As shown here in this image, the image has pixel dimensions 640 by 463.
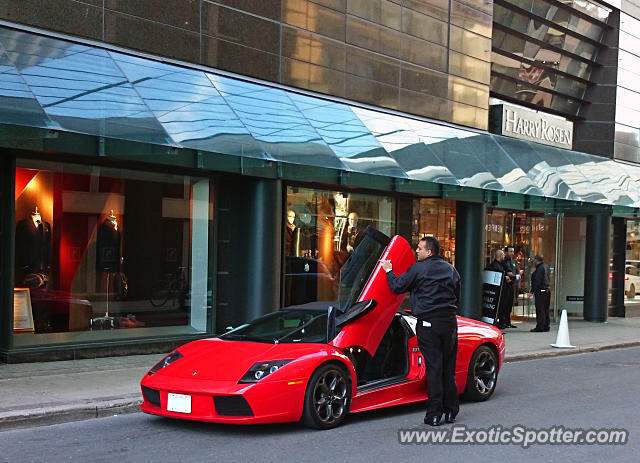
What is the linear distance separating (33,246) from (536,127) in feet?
47.0

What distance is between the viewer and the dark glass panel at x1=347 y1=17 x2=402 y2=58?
15680 mm

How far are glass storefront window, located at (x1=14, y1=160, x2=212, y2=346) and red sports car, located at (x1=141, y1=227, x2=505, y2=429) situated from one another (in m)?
4.11

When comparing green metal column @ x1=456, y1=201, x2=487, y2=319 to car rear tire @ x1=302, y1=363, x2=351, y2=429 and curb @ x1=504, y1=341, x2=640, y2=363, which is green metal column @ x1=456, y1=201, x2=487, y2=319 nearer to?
curb @ x1=504, y1=341, x2=640, y2=363

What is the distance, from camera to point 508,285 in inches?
697

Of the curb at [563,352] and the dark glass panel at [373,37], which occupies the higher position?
the dark glass panel at [373,37]

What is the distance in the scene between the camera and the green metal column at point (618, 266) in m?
23.7

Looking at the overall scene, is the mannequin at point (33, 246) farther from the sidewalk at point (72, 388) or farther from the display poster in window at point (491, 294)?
the display poster in window at point (491, 294)

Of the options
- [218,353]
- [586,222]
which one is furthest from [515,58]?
[218,353]

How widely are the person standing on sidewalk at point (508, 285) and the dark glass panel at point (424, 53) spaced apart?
4640 mm

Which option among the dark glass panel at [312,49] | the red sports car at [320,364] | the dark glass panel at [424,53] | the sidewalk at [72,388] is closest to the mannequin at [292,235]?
the dark glass panel at [312,49]

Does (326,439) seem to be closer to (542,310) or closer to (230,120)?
(230,120)

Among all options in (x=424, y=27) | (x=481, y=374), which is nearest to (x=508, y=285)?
(x=424, y=27)

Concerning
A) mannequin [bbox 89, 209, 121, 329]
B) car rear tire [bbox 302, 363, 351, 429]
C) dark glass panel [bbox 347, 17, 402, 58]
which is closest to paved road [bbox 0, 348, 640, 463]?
car rear tire [bbox 302, 363, 351, 429]

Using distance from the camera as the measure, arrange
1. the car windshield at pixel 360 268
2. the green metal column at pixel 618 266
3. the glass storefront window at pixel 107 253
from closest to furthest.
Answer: the car windshield at pixel 360 268, the glass storefront window at pixel 107 253, the green metal column at pixel 618 266
